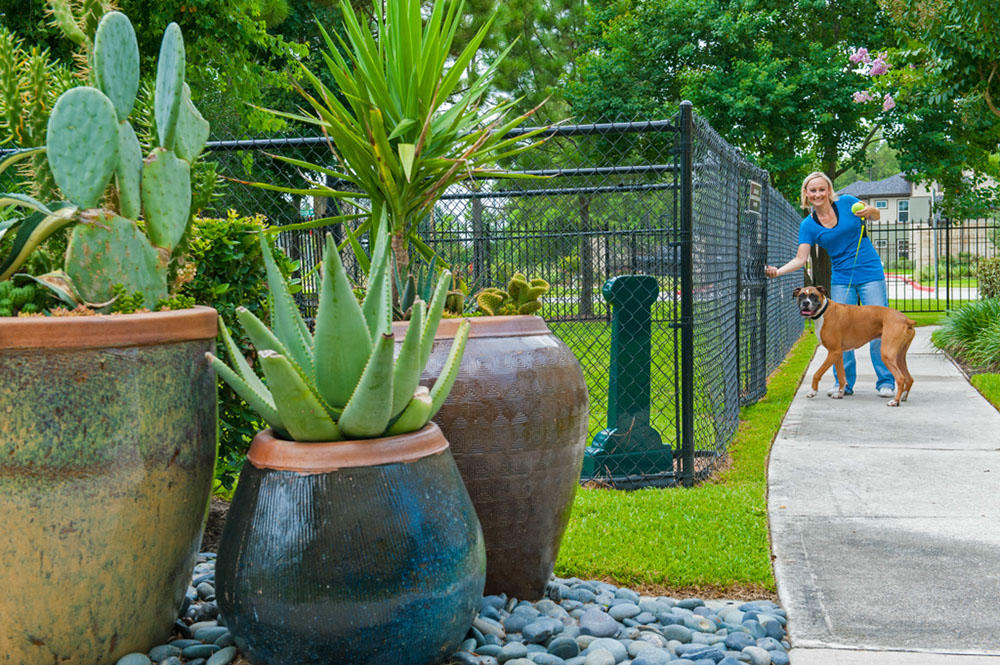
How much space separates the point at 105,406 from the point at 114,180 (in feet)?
3.16

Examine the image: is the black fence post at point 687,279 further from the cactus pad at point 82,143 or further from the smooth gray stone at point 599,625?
the cactus pad at point 82,143

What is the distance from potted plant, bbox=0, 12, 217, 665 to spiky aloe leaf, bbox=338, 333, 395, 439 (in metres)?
0.55

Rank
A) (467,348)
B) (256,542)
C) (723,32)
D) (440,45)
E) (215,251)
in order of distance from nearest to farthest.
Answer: (256,542) → (467,348) → (440,45) → (215,251) → (723,32)

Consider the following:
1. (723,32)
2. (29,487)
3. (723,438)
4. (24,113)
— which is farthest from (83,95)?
(723,32)

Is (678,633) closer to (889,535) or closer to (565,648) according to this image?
(565,648)

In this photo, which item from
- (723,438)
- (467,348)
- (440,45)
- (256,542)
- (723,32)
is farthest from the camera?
(723,32)

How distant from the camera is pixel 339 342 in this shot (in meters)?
2.30

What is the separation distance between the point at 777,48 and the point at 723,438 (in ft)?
59.8

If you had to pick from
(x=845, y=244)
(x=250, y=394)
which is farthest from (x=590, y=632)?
(x=845, y=244)

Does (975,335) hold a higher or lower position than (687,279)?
lower

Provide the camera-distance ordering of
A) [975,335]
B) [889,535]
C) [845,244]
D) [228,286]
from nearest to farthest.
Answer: [228,286]
[889,535]
[845,244]
[975,335]

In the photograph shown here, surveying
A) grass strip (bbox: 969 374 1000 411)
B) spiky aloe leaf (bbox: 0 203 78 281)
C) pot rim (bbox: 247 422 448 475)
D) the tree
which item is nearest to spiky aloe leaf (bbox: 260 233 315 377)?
pot rim (bbox: 247 422 448 475)

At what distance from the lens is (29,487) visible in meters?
2.19

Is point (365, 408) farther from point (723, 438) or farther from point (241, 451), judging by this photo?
point (723, 438)
